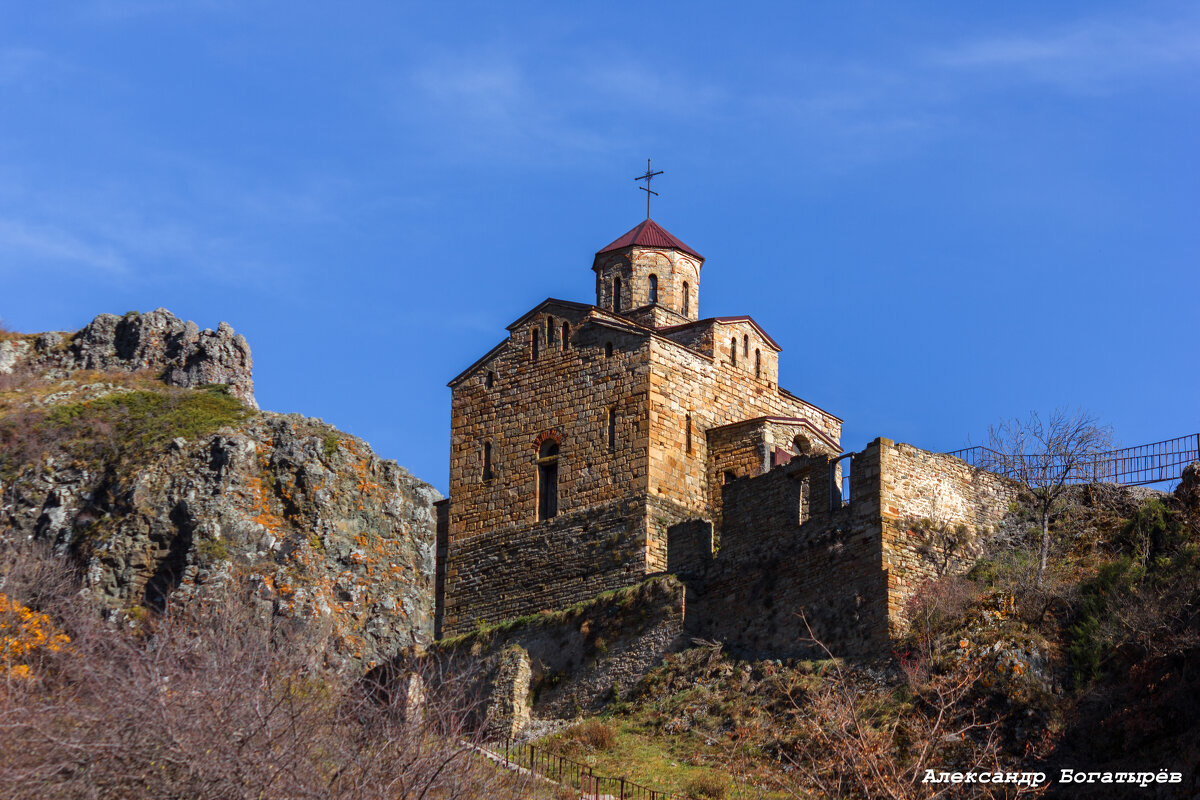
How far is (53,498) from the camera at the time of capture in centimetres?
5534

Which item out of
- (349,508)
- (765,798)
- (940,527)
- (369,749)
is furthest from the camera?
(349,508)

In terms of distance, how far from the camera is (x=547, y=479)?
37562 millimetres

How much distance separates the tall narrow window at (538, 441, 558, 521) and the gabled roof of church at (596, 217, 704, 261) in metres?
6.47

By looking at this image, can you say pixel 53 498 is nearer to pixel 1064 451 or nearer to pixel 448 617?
pixel 448 617

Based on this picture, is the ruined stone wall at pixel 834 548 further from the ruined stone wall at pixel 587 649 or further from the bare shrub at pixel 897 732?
the bare shrub at pixel 897 732

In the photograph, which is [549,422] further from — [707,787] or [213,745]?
[213,745]

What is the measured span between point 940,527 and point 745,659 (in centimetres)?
429

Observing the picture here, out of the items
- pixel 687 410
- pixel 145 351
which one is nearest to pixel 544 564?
pixel 687 410

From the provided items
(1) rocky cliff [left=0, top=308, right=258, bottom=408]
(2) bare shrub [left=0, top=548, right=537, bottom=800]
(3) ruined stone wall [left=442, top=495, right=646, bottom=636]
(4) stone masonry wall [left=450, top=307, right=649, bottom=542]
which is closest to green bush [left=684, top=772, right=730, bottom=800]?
(2) bare shrub [left=0, top=548, right=537, bottom=800]

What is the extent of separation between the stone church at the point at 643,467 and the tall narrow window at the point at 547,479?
1.5 inches

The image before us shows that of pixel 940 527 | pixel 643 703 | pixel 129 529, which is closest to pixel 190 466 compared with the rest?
pixel 129 529

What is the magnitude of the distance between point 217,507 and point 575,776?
28.4 metres

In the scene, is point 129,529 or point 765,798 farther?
point 129,529

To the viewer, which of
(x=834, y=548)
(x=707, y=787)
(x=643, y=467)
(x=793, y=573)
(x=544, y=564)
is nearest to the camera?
(x=707, y=787)
